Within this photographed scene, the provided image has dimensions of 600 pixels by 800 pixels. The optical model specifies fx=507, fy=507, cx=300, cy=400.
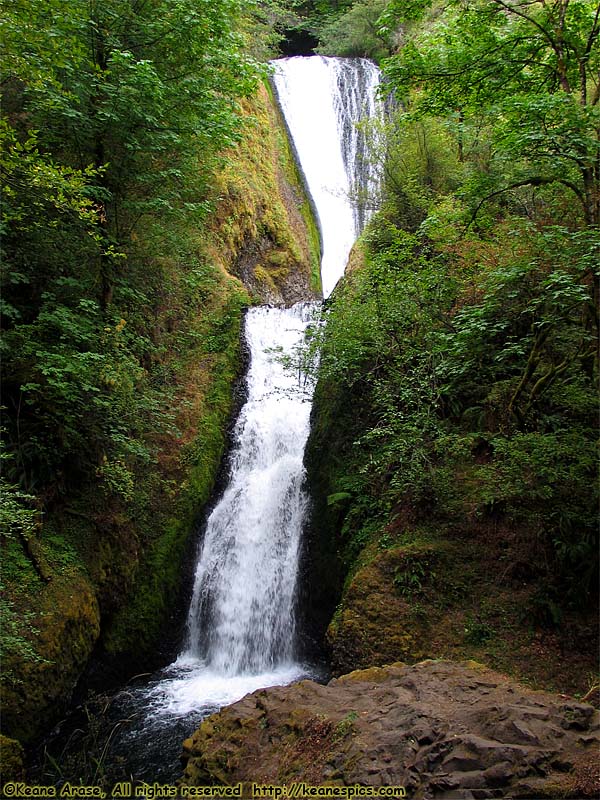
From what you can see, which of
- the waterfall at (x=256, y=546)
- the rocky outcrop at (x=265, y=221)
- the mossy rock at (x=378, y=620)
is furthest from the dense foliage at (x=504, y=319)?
the rocky outcrop at (x=265, y=221)

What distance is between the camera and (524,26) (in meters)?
5.70

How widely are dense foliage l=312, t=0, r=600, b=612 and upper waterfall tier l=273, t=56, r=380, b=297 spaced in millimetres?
11848

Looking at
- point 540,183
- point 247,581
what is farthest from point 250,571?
point 540,183

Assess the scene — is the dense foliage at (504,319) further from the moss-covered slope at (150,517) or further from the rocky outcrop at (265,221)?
the rocky outcrop at (265,221)

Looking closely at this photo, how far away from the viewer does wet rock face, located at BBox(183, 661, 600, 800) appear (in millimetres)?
2850

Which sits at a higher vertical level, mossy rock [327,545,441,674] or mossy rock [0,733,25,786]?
mossy rock [327,545,441,674]

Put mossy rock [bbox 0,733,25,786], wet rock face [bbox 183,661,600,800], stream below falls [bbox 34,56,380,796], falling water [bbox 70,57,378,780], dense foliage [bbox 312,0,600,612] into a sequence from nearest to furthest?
wet rock face [bbox 183,661,600,800]
mossy rock [bbox 0,733,25,786]
dense foliage [bbox 312,0,600,612]
stream below falls [bbox 34,56,380,796]
falling water [bbox 70,57,378,780]

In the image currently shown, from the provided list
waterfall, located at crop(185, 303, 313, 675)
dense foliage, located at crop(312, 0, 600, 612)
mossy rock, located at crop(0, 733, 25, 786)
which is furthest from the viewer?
waterfall, located at crop(185, 303, 313, 675)

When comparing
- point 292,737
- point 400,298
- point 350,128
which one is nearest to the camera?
point 292,737

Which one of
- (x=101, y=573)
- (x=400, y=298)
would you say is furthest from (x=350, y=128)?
(x=101, y=573)

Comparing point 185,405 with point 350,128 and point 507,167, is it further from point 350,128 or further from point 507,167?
point 350,128

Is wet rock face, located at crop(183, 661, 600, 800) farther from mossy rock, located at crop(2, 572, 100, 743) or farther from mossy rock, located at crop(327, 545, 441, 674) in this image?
mossy rock, located at crop(2, 572, 100, 743)

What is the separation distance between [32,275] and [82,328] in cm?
116

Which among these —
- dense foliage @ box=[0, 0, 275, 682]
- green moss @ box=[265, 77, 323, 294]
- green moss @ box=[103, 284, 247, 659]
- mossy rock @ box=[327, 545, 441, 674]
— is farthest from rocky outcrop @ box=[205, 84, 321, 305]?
mossy rock @ box=[327, 545, 441, 674]
